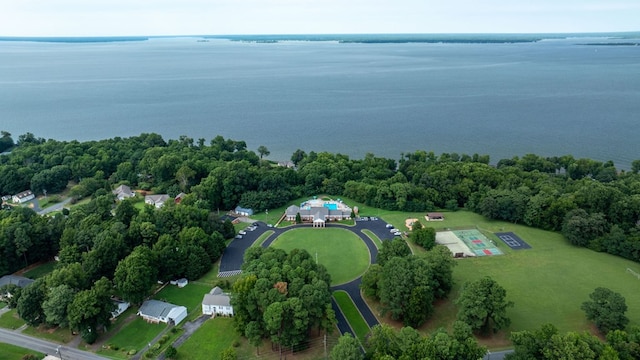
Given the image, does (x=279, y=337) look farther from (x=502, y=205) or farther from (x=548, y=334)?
(x=502, y=205)

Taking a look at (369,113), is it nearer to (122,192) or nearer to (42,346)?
(122,192)

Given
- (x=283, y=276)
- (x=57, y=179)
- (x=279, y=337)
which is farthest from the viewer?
(x=57, y=179)

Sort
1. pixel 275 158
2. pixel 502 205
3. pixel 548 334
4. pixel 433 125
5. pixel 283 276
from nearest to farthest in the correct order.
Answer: pixel 548 334
pixel 283 276
pixel 502 205
pixel 275 158
pixel 433 125

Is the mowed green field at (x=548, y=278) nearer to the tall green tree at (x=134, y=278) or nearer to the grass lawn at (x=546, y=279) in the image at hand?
the grass lawn at (x=546, y=279)

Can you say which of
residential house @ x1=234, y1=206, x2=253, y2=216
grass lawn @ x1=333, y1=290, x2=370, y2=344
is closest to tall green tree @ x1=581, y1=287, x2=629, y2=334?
grass lawn @ x1=333, y1=290, x2=370, y2=344

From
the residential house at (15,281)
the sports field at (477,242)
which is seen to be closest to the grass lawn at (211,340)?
the residential house at (15,281)

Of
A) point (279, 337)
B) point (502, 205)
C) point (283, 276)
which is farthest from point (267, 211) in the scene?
point (502, 205)

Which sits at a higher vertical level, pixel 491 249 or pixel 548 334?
pixel 548 334
